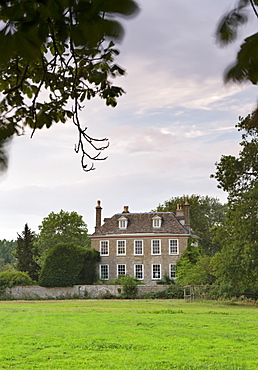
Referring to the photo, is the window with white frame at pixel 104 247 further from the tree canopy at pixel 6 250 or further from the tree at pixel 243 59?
the tree canopy at pixel 6 250

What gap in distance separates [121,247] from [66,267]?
752cm

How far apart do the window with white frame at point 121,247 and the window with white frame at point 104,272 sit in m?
1.87

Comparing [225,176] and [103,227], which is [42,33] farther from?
[103,227]

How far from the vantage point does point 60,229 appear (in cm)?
5831

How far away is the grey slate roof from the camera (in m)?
44.7

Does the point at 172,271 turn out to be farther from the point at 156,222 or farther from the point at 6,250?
the point at 6,250

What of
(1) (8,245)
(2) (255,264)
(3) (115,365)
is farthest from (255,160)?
(1) (8,245)

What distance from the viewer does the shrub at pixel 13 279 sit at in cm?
3888

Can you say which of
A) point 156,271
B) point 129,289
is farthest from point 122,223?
point 129,289

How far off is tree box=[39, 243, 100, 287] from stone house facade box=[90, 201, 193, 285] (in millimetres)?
3487

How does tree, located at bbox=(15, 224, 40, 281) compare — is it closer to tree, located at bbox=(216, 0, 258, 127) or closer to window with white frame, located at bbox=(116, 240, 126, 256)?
window with white frame, located at bbox=(116, 240, 126, 256)

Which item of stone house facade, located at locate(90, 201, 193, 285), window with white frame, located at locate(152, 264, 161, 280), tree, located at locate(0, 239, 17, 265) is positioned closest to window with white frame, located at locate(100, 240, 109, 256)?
stone house facade, located at locate(90, 201, 193, 285)

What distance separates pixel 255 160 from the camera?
26.6m

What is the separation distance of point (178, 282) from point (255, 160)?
1559 cm
